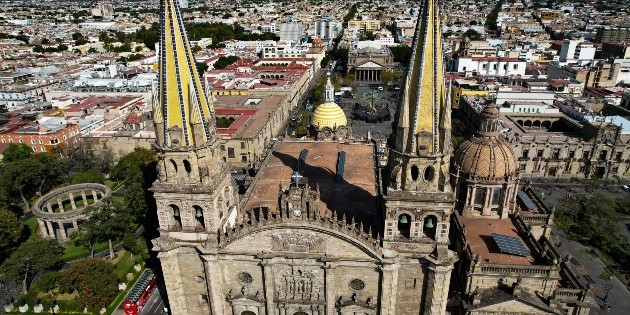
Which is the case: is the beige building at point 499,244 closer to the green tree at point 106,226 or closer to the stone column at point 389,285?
the stone column at point 389,285

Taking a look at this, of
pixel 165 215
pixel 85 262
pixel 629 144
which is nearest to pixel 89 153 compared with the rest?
pixel 85 262

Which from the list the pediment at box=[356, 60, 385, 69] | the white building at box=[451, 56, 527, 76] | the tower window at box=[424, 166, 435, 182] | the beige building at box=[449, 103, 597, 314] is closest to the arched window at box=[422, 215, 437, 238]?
the tower window at box=[424, 166, 435, 182]

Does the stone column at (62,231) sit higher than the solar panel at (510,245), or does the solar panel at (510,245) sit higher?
the solar panel at (510,245)

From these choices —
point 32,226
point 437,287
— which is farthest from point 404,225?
point 32,226

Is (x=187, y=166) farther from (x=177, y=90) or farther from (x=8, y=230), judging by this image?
(x=8, y=230)

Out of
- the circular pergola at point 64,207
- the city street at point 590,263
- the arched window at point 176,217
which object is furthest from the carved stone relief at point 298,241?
the circular pergola at point 64,207

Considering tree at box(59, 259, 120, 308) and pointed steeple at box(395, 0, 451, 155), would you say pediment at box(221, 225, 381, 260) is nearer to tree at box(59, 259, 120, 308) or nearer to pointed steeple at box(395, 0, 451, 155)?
pointed steeple at box(395, 0, 451, 155)
